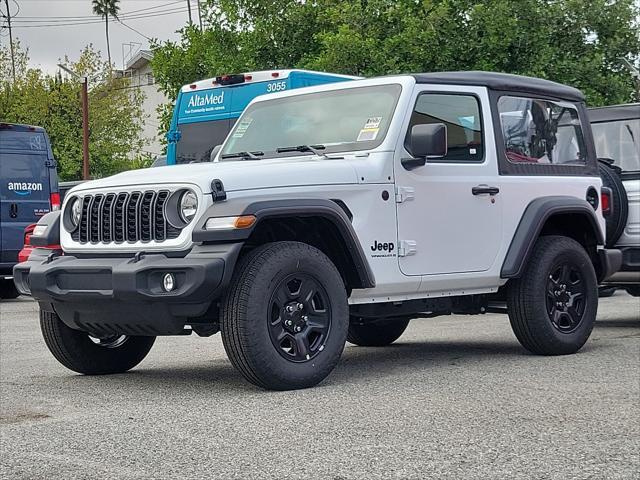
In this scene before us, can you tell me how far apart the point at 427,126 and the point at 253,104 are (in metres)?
1.82

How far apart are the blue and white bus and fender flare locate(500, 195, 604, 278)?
18.1 feet

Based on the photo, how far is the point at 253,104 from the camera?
8.79 meters

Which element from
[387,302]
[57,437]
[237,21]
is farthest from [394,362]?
[237,21]

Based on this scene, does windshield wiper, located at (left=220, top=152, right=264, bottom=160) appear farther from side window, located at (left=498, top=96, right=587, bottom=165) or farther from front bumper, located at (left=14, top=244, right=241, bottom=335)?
side window, located at (left=498, top=96, right=587, bottom=165)

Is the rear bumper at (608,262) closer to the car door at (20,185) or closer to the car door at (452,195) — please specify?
the car door at (452,195)

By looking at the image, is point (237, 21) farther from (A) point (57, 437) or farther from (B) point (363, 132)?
(A) point (57, 437)

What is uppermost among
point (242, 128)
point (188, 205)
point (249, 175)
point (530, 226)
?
point (242, 128)

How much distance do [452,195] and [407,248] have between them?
2.03ft

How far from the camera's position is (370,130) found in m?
7.67

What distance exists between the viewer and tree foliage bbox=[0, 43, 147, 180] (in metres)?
49.6

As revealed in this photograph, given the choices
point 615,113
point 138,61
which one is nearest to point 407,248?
point 615,113

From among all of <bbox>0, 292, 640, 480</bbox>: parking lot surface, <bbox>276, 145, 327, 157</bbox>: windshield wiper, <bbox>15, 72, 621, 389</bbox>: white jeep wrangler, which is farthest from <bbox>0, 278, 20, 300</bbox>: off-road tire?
<bbox>276, 145, 327, 157</bbox>: windshield wiper

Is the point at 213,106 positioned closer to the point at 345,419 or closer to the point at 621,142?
the point at 621,142

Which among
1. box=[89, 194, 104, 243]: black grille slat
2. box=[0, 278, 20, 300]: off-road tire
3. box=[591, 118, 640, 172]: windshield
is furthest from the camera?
box=[0, 278, 20, 300]: off-road tire
